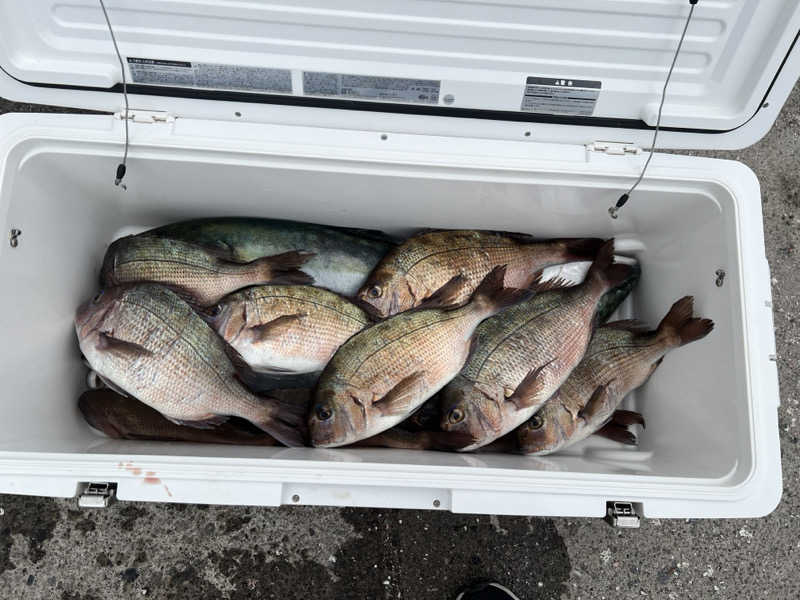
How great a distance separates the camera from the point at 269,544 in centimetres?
160

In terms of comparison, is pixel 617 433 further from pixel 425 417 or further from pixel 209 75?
pixel 209 75

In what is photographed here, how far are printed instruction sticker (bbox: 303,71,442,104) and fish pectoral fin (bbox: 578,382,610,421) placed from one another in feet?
2.50

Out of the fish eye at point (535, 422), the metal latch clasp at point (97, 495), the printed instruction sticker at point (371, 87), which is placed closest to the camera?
the metal latch clasp at point (97, 495)

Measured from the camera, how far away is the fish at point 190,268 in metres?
1.27

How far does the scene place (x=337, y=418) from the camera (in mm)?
1190

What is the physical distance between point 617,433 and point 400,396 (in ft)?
1.87

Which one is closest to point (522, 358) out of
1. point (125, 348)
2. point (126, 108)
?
point (125, 348)

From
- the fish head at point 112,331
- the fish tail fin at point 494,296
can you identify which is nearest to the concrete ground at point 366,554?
the fish head at point 112,331

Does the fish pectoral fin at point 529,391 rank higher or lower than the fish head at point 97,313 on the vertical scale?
lower

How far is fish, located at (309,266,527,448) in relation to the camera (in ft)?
3.92

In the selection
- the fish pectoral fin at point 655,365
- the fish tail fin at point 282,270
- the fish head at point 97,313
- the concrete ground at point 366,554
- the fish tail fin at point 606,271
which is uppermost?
the fish tail fin at point 606,271

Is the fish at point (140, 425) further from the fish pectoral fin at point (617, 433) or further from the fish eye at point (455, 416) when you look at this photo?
the fish pectoral fin at point (617, 433)

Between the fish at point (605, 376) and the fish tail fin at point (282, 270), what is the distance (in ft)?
2.04

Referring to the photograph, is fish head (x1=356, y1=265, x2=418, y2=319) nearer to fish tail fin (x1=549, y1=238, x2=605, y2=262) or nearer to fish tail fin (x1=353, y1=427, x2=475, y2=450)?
fish tail fin (x1=353, y1=427, x2=475, y2=450)
